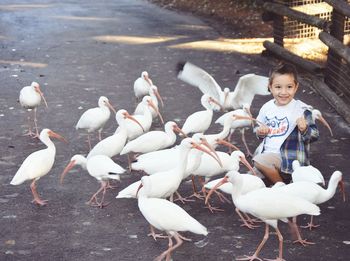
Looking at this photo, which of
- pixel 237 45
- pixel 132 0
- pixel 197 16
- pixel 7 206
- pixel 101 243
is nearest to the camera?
pixel 101 243

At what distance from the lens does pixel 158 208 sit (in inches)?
189

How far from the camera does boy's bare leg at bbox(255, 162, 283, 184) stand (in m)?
5.94

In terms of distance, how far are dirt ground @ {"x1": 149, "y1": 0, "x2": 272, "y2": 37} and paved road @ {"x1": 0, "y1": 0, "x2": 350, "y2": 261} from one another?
16.8 inches

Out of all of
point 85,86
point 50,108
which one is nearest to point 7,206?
point 50,108

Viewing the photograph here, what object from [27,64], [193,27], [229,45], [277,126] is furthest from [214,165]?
[193,27]

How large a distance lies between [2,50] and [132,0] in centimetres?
699

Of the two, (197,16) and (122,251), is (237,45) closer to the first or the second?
(197,16)

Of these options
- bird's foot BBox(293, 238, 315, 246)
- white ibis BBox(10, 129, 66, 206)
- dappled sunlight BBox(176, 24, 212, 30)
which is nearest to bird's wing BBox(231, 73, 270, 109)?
white ibis BBox(10, 129, 66, 206)

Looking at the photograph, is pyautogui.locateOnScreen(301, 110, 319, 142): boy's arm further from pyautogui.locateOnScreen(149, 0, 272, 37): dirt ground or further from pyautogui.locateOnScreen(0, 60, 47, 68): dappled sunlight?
pyautogui.locateOnScreen(149, 0, 272, 37): dirt ground

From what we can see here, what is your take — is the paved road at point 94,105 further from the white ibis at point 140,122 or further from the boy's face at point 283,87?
the boy's face at point 283,87

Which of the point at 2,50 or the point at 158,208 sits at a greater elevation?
the point at 158,208

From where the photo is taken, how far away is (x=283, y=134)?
19.7ft

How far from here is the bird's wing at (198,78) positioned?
301 inches

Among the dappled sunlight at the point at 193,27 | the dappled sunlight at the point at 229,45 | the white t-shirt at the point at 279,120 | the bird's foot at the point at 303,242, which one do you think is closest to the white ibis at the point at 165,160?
the white t-shirt at the point at 279,120
